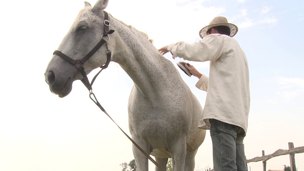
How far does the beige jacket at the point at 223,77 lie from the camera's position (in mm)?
3918

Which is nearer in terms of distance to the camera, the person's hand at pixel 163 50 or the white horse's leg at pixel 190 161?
the person's hand at pixel 163 50

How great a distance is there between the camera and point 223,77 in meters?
4.02

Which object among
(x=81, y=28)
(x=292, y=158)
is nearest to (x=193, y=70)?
(x=81, y=28)

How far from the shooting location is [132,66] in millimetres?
4828

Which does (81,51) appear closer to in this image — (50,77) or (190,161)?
(50,77)

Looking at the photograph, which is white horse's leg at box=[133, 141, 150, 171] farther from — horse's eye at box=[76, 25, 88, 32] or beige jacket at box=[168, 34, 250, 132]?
horse's eye at box=[76, 25, 88, 32]

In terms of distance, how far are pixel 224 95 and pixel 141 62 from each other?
49.0 inches

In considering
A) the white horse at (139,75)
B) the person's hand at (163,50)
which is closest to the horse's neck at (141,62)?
the white horse at (139,75)

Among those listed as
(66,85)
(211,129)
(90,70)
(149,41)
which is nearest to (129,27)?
(149,41)

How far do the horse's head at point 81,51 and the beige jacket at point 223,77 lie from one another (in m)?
0.80

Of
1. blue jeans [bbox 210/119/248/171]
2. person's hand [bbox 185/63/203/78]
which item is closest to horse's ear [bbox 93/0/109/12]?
person's hand [bbox 185/63/203/78]

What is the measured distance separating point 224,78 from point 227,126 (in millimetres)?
436

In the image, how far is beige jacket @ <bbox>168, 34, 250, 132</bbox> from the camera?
12.9 feet

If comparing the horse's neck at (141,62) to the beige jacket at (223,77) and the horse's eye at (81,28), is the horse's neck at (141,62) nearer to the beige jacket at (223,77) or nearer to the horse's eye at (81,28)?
the horse's eye at (81,28)
